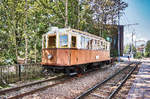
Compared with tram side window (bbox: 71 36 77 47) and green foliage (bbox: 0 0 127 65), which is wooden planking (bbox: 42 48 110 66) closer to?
tram side window (bbox: 71 36 77 47)

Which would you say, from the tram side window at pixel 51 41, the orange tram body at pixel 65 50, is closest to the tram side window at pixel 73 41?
the orange tram body at pixel 65 50

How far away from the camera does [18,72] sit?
784cm

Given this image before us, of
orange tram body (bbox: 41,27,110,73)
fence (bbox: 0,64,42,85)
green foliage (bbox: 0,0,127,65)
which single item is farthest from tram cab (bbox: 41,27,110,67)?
green foliage (bbox: 0,0,127,65)

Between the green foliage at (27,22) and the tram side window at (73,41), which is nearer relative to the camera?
the tram side window at (73,41)

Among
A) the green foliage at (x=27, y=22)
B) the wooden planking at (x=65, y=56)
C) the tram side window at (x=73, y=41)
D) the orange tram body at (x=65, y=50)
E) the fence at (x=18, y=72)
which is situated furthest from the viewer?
the green foliage at (x=27, y=22)

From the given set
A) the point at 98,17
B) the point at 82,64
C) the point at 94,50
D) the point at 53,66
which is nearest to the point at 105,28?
the point at 98,17

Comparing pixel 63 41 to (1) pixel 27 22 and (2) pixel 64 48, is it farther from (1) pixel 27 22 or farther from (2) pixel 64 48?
(1) pixel 27 22

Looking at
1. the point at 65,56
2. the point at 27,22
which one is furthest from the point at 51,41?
the point at 27,22

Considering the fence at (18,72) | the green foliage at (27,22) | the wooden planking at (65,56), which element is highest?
the green foliage at (27,22)

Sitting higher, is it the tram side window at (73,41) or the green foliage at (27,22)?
the green foliage at (27,22)

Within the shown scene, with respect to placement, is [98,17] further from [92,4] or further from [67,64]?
[67,64]

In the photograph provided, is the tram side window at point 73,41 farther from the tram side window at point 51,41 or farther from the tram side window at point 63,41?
the tram side window at point 51,41

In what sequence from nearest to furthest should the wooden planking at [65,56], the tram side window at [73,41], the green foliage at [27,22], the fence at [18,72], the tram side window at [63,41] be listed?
the fence at [18,72] → the wooden planking at [65,56] → the tram side window at [63,41] → the tram side window at [73,41] → the green foliage at [27,22]

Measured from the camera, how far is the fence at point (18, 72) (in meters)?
7.12
